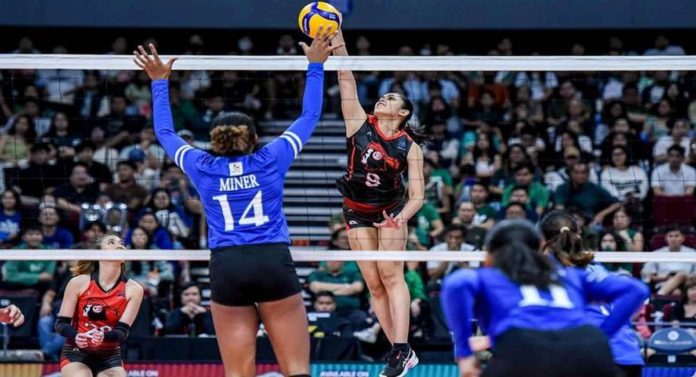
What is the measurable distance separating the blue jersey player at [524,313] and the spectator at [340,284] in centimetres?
804

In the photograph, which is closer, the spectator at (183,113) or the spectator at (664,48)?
the spectator at (183,113)

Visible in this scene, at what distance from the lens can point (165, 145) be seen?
757 cm

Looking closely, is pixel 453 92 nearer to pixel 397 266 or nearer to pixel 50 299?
pixel 50 299

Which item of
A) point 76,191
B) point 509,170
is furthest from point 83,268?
point 509,170

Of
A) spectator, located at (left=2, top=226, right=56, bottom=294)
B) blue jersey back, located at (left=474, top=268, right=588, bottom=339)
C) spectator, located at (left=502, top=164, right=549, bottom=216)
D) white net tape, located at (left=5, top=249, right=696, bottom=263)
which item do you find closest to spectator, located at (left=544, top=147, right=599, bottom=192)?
spectator, located at (left=502, top=164, right=549, bottom=216)

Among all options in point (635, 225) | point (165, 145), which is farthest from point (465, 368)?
point (635, 225)

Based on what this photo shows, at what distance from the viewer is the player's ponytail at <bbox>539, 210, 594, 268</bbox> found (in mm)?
6570

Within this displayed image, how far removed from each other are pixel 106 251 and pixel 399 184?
2250mm

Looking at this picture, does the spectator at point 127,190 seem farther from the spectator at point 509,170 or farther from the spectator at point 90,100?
the spectator at point 509,170

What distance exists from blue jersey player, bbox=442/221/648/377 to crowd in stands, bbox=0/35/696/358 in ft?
23.8

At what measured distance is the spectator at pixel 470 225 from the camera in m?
14.4

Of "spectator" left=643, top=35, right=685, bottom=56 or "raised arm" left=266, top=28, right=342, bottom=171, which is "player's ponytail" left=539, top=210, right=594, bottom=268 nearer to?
"raised arm" left=266, top=28, right=342, bottom=171

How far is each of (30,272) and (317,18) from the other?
7.29 meters

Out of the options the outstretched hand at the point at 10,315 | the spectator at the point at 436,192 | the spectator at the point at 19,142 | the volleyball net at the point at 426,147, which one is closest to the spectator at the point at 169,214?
the volleyball net at the point at 426,147
